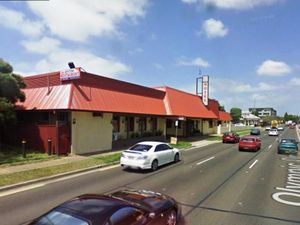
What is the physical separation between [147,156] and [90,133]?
8.09 m

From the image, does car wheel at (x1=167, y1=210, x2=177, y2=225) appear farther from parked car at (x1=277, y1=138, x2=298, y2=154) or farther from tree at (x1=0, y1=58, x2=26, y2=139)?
parked car at (x1=277, y1=138, x2=298, y2=154)

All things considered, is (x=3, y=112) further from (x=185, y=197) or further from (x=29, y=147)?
(x=185, y=197)

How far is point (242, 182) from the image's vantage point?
13781mm

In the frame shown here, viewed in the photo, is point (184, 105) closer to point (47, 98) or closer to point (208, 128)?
point (208, 128)

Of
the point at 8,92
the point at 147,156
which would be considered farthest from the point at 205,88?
the point at 147,156

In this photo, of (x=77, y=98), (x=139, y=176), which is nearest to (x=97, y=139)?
(x=77, y=98)

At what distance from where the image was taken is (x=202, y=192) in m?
11.6

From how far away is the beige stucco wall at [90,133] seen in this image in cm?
2223

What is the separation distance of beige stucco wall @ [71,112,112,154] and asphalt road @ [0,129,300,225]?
556 centimetres

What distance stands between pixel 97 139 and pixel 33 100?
553 cm

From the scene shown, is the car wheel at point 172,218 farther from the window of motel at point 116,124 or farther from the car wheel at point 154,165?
the window of motel at point 116,124

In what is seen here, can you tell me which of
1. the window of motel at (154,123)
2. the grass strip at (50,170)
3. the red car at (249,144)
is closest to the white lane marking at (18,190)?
the grass strip at (50,170)

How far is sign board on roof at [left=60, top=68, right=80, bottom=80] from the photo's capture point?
2233 centimetres

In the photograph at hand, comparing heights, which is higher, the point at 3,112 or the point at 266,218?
the point at 3,112
